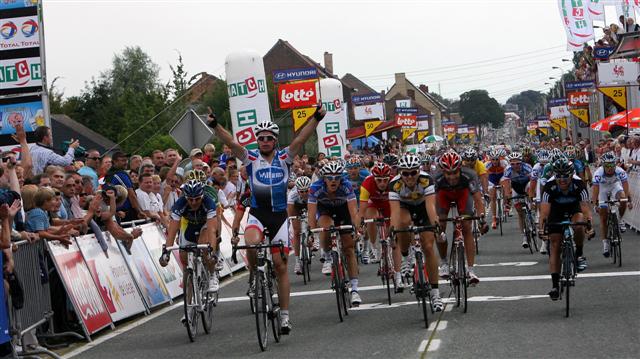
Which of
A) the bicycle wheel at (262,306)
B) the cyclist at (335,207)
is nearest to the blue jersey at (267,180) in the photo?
the bicycle wheel at (262,306)

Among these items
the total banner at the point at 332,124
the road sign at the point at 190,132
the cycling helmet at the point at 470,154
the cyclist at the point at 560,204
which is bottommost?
the cyclist at the point at 560,204

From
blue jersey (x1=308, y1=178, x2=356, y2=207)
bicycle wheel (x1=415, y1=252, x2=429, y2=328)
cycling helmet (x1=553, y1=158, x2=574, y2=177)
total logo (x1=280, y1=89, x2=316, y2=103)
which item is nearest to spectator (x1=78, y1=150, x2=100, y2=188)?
blue jersey (x1=308, y1=178, x2=356, y2=207)

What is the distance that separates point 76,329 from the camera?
41.1 ft

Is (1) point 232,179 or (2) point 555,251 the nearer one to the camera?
(2) point 555,251

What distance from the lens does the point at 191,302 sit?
1209 cm

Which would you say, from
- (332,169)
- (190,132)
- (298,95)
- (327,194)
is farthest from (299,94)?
(332,169)

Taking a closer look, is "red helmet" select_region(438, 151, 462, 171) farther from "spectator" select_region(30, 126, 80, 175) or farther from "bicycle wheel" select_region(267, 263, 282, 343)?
"spectator" select_region(30, 126, 80, 175)

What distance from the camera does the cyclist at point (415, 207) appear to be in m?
12.4

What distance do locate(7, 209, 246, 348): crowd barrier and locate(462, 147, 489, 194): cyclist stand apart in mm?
4891

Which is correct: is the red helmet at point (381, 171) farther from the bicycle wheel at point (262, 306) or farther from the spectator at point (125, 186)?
the bicycle wheel at point (262, 306)

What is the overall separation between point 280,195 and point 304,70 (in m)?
25.6

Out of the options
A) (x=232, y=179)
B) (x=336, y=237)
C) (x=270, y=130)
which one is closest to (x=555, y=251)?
(x=336, y=237)

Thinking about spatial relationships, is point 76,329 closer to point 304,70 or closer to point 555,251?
point 555,251

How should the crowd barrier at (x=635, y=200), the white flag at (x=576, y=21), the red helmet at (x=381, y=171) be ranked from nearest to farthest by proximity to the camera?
1. the red helmet at (x=381, y=171)
2. the crowd barrier at (x=635, y=200)
3. the white flag at (x=576, y=21)
